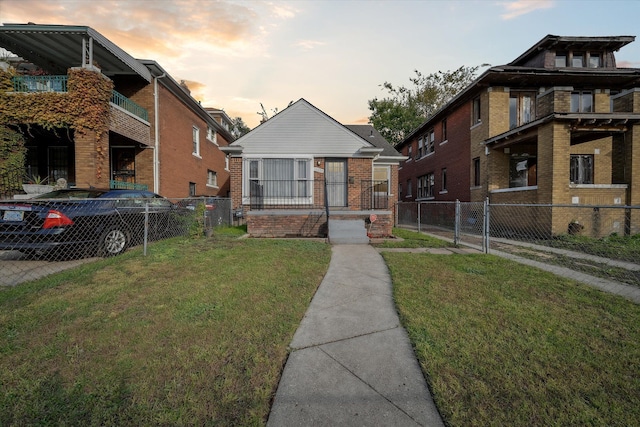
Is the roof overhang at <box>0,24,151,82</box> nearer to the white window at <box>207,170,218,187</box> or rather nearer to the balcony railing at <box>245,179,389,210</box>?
the balcony railing at <box>245,179,389,210</box>

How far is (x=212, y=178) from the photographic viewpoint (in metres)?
23.2

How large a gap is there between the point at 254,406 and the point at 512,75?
17297 millimetres

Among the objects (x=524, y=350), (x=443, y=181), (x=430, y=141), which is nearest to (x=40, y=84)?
(x=524, y=350)

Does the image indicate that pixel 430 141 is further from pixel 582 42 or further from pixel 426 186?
pixel 582 42

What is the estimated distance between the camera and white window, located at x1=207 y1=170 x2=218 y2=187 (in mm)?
22000

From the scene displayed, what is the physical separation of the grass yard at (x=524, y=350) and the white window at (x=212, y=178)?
2022 centimetres

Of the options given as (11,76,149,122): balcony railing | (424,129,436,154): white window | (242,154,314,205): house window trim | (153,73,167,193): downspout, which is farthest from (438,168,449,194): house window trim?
(11,76,149,122): balcony railing

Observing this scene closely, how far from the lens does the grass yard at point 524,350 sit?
2.00 metres

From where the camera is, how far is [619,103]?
40.9 feet

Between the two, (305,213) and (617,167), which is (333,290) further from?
(617,167)

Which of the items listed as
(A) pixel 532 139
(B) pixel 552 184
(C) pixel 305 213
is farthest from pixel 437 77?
(C) pixel 305 213

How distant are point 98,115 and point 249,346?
12407 millimetres

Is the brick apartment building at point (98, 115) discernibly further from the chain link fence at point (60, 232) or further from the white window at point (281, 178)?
the white window at point (281, 178)

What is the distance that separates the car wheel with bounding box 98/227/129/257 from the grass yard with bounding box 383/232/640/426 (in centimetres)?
651
